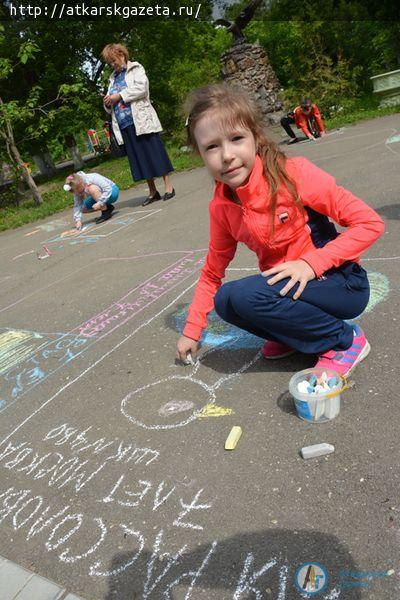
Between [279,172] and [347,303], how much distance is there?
0.69 m

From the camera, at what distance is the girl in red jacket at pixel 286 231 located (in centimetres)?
211

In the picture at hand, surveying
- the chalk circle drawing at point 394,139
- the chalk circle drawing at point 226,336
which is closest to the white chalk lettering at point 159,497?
the chalk circle drawing at point 226,336

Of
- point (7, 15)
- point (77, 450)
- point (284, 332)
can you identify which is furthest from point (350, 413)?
point (7, 15)

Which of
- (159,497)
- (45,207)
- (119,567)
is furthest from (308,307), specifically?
(45,207)

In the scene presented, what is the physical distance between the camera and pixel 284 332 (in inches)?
89.4

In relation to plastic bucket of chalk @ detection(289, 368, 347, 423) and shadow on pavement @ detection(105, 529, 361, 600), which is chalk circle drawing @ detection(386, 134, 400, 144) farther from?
shadow on pavement @ detection(105, 529, 361, 600)

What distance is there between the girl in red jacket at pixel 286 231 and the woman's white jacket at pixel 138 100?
16.2 ft

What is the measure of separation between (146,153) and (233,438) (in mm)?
5815

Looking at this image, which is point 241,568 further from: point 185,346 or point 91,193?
point 91,193

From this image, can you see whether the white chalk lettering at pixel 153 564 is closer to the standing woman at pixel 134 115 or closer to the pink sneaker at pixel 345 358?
the pink sneaker at pixel 345 358

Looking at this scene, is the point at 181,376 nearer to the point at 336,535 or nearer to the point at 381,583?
the point at 336,535

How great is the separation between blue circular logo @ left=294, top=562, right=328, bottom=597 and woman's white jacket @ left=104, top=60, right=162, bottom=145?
6437 mm

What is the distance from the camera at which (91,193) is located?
7.30 meters

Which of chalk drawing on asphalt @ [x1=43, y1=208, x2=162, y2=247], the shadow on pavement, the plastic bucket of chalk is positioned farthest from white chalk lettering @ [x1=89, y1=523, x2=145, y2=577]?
chalk drawing on asphalt @ [x1=43, y1=208, x2=162, y2=247]
